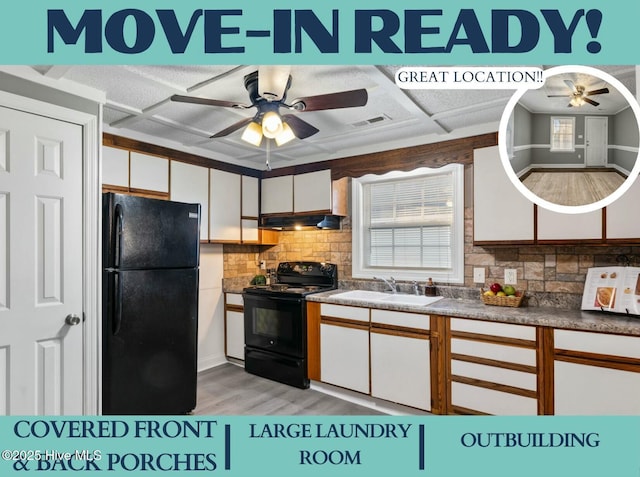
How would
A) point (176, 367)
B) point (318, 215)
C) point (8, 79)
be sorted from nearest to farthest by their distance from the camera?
point (8, 79)
point (176, 367)
point (318, 215)

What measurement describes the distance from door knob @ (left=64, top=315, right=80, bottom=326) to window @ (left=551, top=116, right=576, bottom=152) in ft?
7.68

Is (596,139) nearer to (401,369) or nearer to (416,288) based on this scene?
(401,369)

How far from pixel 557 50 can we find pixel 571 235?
4.88ft

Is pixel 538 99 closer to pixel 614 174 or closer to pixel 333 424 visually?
pixel 614 174

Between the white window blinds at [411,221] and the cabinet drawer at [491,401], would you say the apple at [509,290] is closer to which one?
the white window blinds at [411,221]

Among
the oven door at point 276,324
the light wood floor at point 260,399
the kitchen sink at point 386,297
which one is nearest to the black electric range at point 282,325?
the oven door at point 276,324

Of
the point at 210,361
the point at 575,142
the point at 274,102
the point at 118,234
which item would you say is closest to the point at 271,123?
the point at 274,102

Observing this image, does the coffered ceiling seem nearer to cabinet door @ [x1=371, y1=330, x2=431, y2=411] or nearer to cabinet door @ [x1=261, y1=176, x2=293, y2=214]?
cabinet door @ [x1=261, y1=176, x2=293, y2=214]

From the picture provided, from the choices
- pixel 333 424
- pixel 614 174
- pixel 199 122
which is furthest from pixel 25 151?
pixel 614 174

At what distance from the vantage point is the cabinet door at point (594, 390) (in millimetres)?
1822

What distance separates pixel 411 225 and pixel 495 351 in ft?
4.41

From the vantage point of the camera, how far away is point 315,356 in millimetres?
3004

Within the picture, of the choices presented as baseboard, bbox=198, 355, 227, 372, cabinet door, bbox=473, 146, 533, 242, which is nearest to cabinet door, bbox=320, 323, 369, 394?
cabinet door, bbox=473, 146, 533, 242

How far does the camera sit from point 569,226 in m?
2.23
